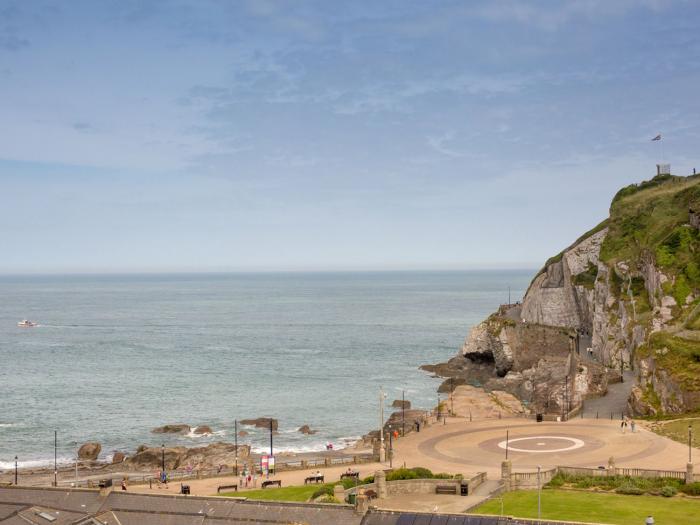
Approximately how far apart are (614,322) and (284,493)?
6066 cm

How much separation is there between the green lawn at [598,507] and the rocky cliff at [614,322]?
2693cm

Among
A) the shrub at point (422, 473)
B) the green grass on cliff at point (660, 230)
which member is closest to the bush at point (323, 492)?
the shrub at point (422, 473)

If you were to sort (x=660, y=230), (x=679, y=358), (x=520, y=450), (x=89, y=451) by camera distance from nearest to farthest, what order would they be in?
(x=520, y=450) < (x=679, y=358) < (x=89, y=451) < (x=660, y=230)

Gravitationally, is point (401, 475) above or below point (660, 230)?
below

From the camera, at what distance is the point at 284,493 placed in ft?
156

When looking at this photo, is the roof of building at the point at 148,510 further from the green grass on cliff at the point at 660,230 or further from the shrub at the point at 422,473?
the green grass on cliff at the point at 660,230

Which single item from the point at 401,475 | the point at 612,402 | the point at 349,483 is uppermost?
the point at 401,475

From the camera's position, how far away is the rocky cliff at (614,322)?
233 ft

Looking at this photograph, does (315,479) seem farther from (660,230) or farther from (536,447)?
(660,230)

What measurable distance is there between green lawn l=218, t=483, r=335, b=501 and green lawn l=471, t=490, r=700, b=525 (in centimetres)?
1115

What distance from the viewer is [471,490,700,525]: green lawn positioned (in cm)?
3762

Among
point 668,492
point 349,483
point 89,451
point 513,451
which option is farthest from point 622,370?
point 89,451

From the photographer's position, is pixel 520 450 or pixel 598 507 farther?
pixel 520 450

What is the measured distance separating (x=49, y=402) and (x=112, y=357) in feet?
118
